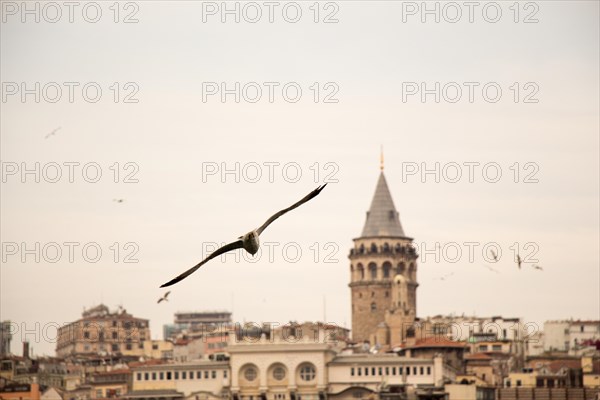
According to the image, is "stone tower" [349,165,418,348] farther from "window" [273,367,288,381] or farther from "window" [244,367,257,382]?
"window" [244,367,257,382]

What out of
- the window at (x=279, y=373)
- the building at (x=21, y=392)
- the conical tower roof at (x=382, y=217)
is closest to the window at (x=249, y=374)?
the window at (x=279, y=373)

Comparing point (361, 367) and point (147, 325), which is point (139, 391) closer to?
point (361, 367)

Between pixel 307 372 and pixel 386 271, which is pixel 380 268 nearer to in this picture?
pixel 386 271

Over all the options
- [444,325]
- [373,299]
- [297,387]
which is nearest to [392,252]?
[373,299]

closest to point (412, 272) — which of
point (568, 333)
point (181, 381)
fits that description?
point (568, 333)

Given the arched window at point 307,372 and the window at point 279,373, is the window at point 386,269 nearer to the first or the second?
the window at point 279,373

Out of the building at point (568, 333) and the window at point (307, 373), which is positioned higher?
the building at point (568, 333)
